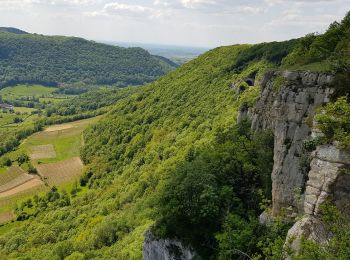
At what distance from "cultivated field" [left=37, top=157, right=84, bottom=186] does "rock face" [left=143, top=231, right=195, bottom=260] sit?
101008mm

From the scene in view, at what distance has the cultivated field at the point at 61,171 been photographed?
13475 cm

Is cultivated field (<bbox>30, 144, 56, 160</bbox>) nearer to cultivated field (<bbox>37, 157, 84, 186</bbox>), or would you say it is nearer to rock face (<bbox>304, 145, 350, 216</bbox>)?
cultivated field (<bbox>37, 157, 84, 186</bbox>)

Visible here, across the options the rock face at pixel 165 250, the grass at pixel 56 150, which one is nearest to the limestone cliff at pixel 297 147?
the rock face at pixel 165 250

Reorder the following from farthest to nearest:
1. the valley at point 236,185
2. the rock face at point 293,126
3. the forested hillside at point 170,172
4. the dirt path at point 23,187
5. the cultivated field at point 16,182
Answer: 1. the cultivated field at point 16,182
2. the dirt path at point 23,187
3. the forested hillside at point 170,172
4. the rock face at point 293,126
5. the valley at point 236,185

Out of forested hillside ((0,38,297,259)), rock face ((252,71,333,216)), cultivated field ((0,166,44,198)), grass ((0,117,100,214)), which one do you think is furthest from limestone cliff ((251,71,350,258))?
cultivated field ((0,166,44,198))

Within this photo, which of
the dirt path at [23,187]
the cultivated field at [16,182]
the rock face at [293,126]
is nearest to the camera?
the rock face at [293,126]

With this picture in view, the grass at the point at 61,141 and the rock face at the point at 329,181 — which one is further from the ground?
the rock face at the point at 329,181

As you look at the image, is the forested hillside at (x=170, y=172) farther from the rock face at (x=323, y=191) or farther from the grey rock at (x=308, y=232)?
the rock face at (x=323, y=191)

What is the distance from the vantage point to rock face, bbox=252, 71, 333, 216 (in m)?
26.2

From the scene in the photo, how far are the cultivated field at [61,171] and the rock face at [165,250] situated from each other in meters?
101

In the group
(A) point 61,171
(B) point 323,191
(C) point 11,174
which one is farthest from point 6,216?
(B) point 323,191

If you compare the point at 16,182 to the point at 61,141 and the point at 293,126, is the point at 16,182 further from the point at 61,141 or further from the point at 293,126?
the point at 293,126

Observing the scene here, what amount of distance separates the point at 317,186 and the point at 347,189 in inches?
58.5

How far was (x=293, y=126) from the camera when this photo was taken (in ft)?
89.4
